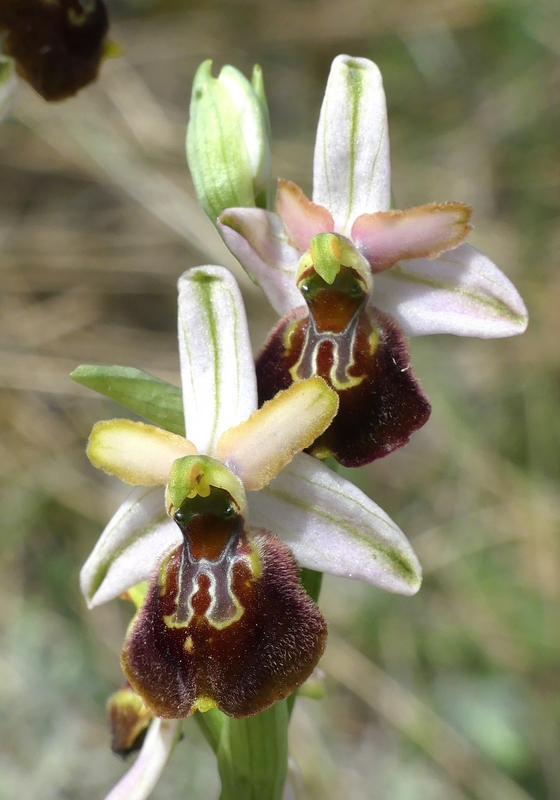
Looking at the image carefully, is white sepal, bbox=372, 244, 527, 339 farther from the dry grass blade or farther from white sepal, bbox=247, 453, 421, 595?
the dry grass blade

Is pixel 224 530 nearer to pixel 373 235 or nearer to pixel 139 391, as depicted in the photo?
pixel 139 391

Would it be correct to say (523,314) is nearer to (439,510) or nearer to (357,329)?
(357,329)

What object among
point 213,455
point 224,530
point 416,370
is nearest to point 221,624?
point 224,530

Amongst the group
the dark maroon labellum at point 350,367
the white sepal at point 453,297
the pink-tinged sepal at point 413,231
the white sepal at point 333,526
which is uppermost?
the pink-tinged sepal at point 413,231

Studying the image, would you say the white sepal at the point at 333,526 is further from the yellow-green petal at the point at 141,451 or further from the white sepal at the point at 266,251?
the white sepal at the point at 266,251

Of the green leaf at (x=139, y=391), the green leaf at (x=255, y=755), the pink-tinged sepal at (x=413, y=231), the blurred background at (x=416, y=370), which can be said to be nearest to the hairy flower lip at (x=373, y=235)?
the pink-tinged sepal at (x=413, y=231)

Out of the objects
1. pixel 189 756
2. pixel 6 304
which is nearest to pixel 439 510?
pixel 189 756

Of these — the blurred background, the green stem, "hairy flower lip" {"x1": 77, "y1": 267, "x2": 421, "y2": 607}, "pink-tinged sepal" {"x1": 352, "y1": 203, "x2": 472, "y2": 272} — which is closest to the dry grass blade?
the blurred background
